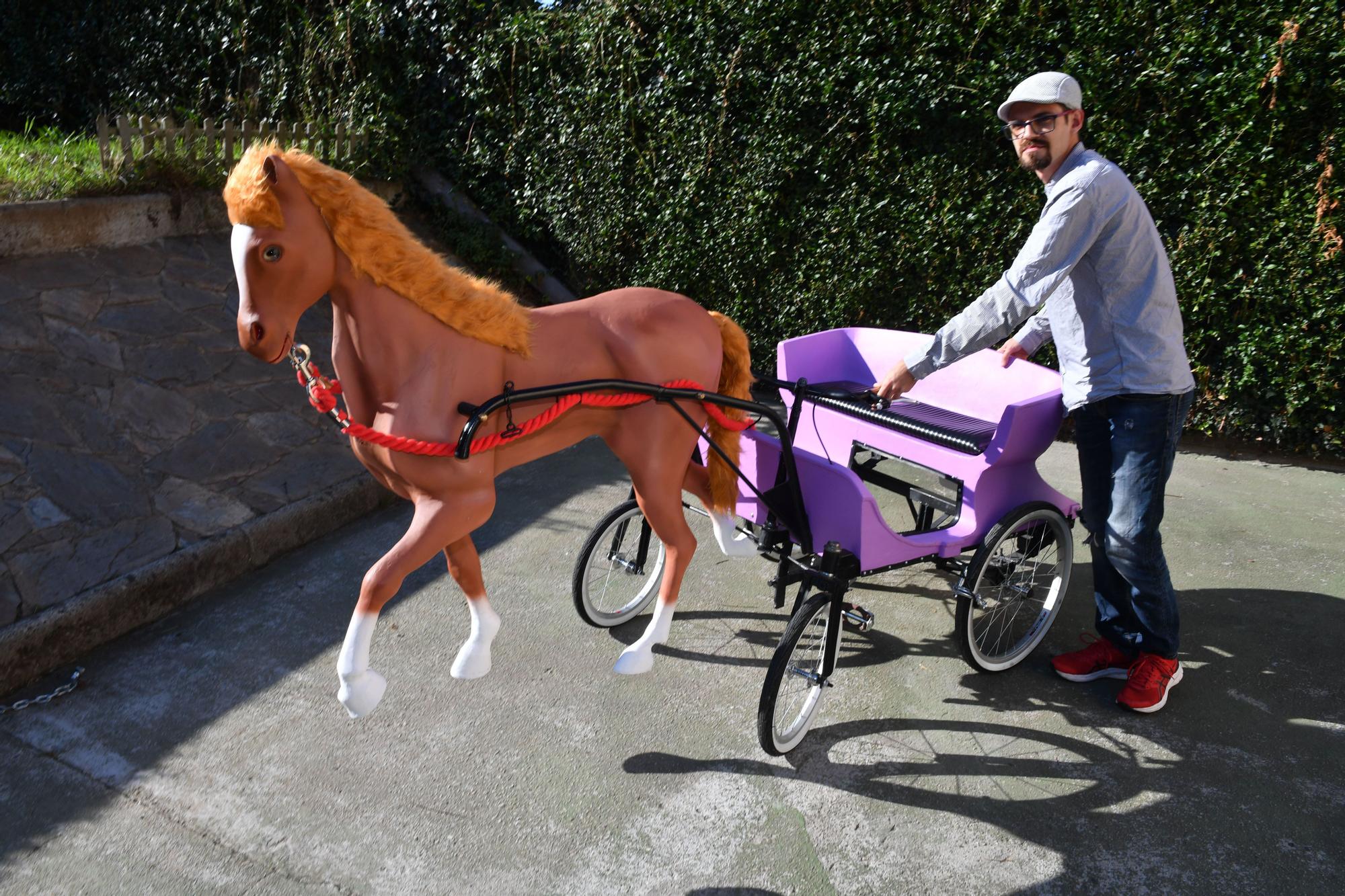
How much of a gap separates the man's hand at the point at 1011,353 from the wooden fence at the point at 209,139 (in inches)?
169

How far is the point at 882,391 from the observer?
3152 mm

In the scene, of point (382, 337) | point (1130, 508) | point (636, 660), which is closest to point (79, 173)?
point (382, 337)

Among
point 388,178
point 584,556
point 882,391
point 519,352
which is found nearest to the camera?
point 519,352

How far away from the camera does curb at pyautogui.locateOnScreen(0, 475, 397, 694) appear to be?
3.53 meters

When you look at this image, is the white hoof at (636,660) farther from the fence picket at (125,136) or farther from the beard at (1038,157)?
the fence picket at (125,136)

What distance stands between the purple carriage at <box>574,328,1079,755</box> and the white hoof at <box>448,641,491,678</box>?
3.04 ft

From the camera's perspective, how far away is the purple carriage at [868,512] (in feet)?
10.5

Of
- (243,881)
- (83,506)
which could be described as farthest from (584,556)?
(83,506)

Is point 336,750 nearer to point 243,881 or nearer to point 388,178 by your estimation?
point 243,881

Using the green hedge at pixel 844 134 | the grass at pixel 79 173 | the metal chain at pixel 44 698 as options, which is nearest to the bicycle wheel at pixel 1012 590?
the green hedge at pixel 844 134

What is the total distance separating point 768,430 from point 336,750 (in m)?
3.76

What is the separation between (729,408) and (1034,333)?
156 cm

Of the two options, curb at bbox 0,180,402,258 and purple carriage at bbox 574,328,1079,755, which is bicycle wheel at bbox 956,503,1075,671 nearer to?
purple carriage at bbox 574,328,1079,755

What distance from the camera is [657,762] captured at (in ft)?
10.5
